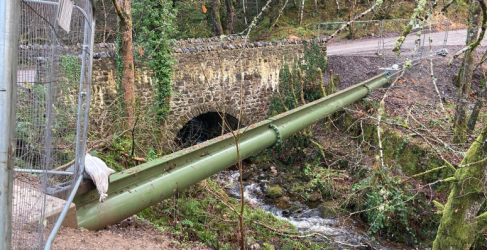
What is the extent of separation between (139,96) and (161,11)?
8.02 feet

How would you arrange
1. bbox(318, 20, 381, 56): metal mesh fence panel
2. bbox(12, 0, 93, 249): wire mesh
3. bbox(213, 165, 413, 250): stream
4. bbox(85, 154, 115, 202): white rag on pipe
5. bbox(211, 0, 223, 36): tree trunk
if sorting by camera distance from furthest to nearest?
bbox(211, 0, 223, 36): tree trunk → bbox(318, 20, 381, 56): metal mesh fence panel → bbox(213, 165, 413, 250): stream → bbox(85, 154, 115, 202): white rag on pipe → bbox(12, 0, 93, 249): wire mesh

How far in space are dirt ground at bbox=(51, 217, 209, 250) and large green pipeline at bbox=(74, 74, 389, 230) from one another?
14 centimetres

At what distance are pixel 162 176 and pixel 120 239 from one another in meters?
0.70

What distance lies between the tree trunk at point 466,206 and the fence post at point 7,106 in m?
4.62

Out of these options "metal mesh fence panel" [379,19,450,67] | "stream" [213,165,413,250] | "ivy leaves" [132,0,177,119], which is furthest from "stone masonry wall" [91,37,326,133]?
"metal mesh fence panel" [379,19,450,67]

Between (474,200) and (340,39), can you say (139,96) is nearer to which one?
(474,200)

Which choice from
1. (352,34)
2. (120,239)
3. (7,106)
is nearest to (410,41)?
(352,34)

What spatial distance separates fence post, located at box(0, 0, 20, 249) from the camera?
37.8 inches

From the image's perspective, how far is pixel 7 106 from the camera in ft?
3.19

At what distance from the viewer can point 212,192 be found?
6.22 metres

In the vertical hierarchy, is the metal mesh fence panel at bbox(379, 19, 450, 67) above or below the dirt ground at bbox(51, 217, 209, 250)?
above

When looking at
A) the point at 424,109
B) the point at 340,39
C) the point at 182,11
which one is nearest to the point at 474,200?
the point at 424,109

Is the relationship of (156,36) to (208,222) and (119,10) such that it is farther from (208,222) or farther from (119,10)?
(208,222)

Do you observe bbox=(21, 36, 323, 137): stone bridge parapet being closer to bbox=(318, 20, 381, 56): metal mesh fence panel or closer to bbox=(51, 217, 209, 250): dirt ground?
bbox=(51, 217, 209, 250): dirt ground
